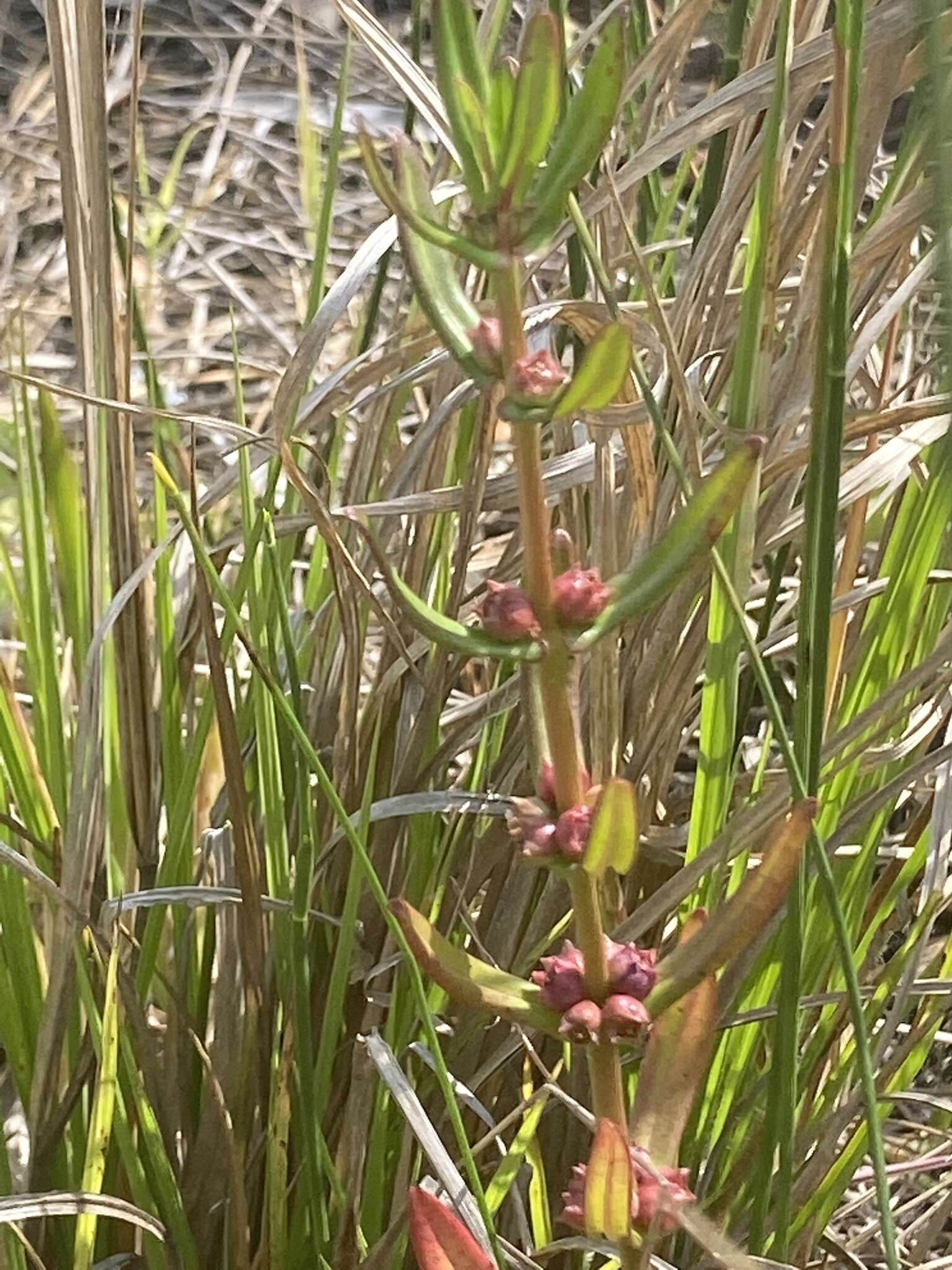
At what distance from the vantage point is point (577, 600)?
0.34m

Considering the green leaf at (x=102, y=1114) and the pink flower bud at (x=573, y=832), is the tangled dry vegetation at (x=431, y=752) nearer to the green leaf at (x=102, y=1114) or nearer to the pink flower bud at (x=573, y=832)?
the green leaf at (x=102, y=1114)

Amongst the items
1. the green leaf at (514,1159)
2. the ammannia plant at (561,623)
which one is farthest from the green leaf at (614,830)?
the green leaf at (514,1159)

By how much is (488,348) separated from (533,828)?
4.7 inches

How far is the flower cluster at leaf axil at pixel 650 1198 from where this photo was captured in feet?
1.22

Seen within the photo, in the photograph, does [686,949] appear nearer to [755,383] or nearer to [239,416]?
[755,383]

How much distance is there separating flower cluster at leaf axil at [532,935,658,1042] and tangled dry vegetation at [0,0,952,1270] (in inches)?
4.4

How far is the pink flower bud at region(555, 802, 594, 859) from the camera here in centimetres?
35

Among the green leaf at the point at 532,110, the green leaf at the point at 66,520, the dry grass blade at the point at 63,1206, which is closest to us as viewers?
the green leaf at the point at 532,110

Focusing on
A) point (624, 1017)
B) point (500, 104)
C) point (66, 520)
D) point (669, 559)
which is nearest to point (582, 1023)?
point (624, 1017)

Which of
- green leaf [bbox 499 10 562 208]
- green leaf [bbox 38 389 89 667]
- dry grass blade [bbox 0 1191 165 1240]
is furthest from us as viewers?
green leaf [bbox 38 389 89 667]

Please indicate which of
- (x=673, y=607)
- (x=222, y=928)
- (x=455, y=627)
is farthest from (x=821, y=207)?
(x=222, y=928)

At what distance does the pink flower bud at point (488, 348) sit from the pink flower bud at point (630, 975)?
6.1 inches

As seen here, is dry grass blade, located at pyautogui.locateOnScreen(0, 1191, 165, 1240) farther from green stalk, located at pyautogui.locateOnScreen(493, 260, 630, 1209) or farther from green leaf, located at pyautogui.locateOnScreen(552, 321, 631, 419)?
green leaf, located at pyautogui.locateOnScreen(552, 321, 631, 419)

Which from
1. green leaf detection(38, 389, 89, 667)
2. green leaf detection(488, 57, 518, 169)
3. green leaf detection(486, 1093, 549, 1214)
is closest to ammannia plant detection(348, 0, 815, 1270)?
green leaf detection(488, 57, 518, 169)
